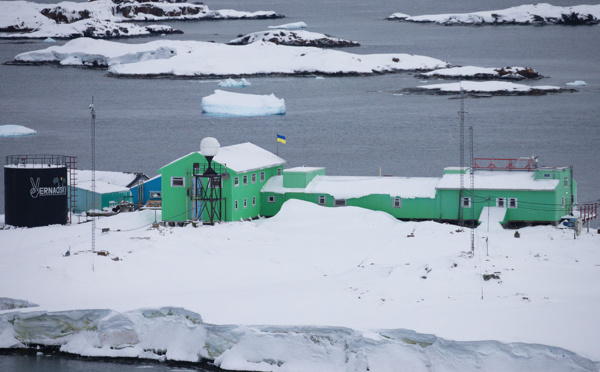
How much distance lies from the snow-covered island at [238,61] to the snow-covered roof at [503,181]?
8220 cm

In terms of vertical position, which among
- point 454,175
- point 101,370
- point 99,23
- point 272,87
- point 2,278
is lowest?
point 101,370

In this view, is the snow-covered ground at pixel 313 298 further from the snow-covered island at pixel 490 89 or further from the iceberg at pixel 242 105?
the snow-covered island at pixel 490 89

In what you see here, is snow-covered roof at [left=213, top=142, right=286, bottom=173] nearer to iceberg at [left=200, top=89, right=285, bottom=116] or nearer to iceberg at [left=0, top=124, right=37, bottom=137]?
iceberg at [left=0, top=124, right=37, bottom=137]

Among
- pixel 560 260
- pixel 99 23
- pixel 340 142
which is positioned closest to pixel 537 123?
pixel 340 142

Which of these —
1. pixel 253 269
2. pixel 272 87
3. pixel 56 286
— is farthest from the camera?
pixel 272 87

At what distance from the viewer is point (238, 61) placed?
415 feet

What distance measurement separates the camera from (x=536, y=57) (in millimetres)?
147875

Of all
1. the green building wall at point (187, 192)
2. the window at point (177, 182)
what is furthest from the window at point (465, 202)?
the window at point (177, 182)

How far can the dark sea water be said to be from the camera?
65.3 meters

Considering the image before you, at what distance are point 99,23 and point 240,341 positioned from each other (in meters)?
168

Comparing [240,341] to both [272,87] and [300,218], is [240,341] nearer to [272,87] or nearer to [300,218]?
[300,218]

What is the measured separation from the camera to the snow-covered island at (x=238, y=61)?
12294 cm

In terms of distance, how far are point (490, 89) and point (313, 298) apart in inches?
3162

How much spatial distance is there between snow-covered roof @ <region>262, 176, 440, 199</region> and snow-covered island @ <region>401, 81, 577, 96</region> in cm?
6320
